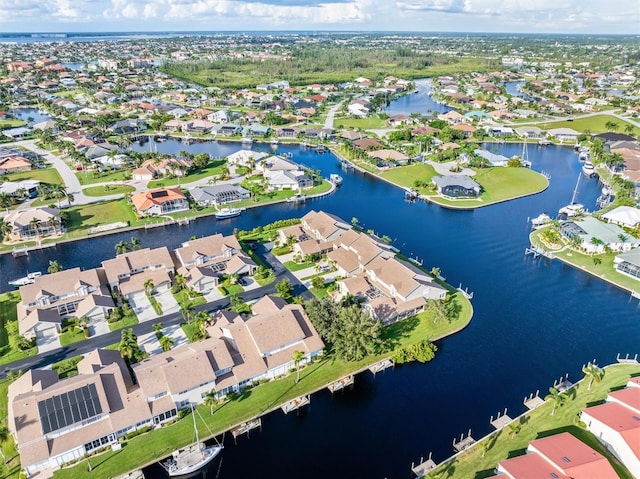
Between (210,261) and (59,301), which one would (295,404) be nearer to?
(210,261)

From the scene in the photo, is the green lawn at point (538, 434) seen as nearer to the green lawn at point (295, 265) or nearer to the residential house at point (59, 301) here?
the green lawn at point (295, 265)

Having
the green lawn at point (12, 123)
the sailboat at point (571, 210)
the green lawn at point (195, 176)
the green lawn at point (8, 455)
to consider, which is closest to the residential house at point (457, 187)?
the sailboat at point (571, 210)

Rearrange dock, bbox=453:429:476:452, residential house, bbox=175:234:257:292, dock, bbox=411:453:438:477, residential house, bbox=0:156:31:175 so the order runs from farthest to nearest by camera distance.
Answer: residential house, bbox=0:156:31:175
residential house, bbox=175:234:257:292
dock, bbox=453:429:476:452
dock, bbox=411:453:438:477

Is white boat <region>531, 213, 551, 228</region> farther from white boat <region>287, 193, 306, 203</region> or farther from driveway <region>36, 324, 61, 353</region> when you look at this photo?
driveway <region>36, 324, 61, 353</region>

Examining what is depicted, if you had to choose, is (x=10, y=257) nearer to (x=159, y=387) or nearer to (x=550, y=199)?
(x=159, y=387)

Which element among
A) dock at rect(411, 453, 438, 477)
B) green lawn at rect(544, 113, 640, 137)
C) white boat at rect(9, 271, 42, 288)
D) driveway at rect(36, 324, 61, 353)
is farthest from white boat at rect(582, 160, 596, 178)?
white boat at rect(9, 271, 42, 288)

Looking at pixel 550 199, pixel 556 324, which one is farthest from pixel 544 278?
pixel 550 199
